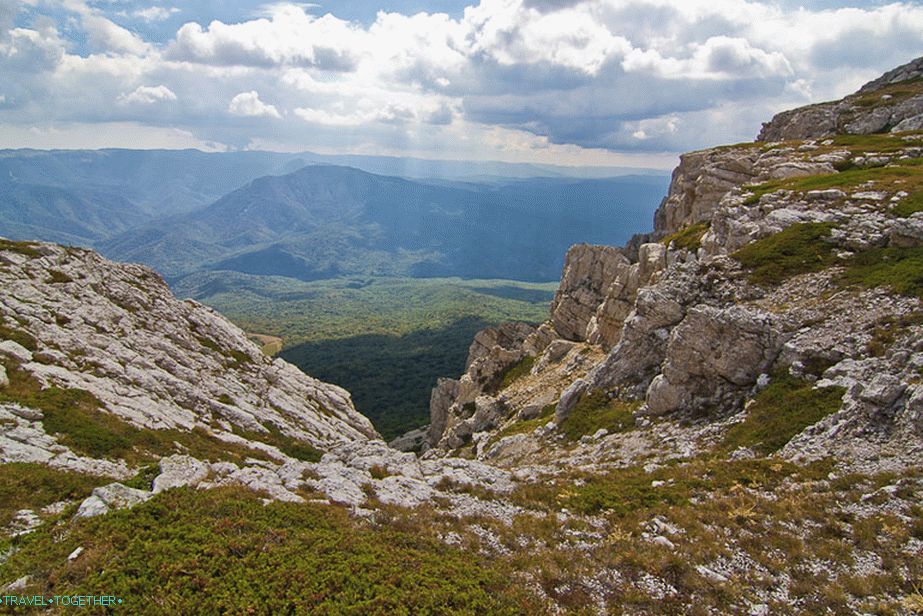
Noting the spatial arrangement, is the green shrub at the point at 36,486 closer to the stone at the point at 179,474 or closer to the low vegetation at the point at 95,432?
the stone at the point at 179,474

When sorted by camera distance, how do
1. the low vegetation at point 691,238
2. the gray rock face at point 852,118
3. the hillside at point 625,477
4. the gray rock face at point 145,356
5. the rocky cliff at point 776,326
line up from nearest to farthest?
the hillside at point 625,477 < the rocky cliff at point 776,326 < the gray rock face at point 145,356 < the low vegetation at point 691,238 < the gray rock face at point 852,118

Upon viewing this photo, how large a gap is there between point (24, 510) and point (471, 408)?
56.4m

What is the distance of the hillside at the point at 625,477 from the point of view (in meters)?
12.0

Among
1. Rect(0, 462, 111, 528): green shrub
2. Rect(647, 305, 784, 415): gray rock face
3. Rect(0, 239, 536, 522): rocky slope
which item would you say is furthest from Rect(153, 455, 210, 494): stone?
Rect(647, 305, 784, 415): gray rock face

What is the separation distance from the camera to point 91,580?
1124 cm

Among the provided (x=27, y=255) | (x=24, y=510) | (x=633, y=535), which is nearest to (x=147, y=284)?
(x=27, y=255)

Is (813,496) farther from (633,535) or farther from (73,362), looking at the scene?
(73,362)

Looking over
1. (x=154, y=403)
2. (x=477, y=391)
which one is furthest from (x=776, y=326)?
(x=477, y=391)

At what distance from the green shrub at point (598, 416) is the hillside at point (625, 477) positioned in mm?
179

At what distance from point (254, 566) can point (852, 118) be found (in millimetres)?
105684

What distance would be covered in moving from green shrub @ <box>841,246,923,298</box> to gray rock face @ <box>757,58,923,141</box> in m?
58.9

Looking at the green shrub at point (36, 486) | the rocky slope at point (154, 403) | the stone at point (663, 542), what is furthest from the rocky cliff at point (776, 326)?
the green shrub at point (36, 486)

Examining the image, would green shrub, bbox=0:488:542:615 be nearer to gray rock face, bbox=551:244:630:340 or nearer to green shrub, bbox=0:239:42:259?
green shrub, bbox=0:239:42:259

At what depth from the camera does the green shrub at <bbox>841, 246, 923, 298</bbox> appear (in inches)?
981
